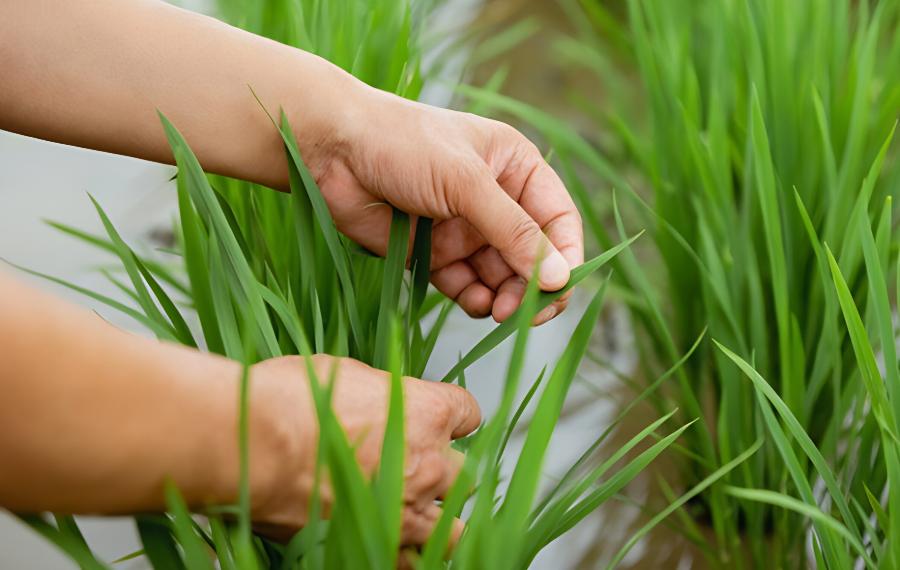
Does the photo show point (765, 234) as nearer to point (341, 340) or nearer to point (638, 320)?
point (638, 320)

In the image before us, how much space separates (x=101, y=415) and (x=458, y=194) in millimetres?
422

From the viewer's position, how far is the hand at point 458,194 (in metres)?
0.94

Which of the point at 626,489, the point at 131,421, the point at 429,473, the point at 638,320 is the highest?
the point at 131,421

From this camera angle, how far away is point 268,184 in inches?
40.3

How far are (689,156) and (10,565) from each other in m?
0.84

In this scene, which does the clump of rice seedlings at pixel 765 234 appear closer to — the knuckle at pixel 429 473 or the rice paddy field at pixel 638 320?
the rice paddy field at pixel 638 320

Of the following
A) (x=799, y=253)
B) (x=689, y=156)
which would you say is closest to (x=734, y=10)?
(x=689, y=156)

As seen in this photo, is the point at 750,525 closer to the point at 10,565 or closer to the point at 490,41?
the point at 10,565

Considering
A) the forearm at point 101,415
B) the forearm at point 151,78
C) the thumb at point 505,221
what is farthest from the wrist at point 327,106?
the forearm at point 101,415

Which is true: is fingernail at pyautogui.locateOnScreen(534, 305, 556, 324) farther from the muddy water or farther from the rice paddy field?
the muddy water

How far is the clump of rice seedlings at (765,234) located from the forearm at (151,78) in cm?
31

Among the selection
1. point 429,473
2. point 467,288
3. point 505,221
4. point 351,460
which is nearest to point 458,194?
point 505,221

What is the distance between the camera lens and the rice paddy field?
28.1 inches

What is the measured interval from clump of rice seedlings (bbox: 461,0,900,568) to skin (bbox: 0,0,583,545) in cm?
14
